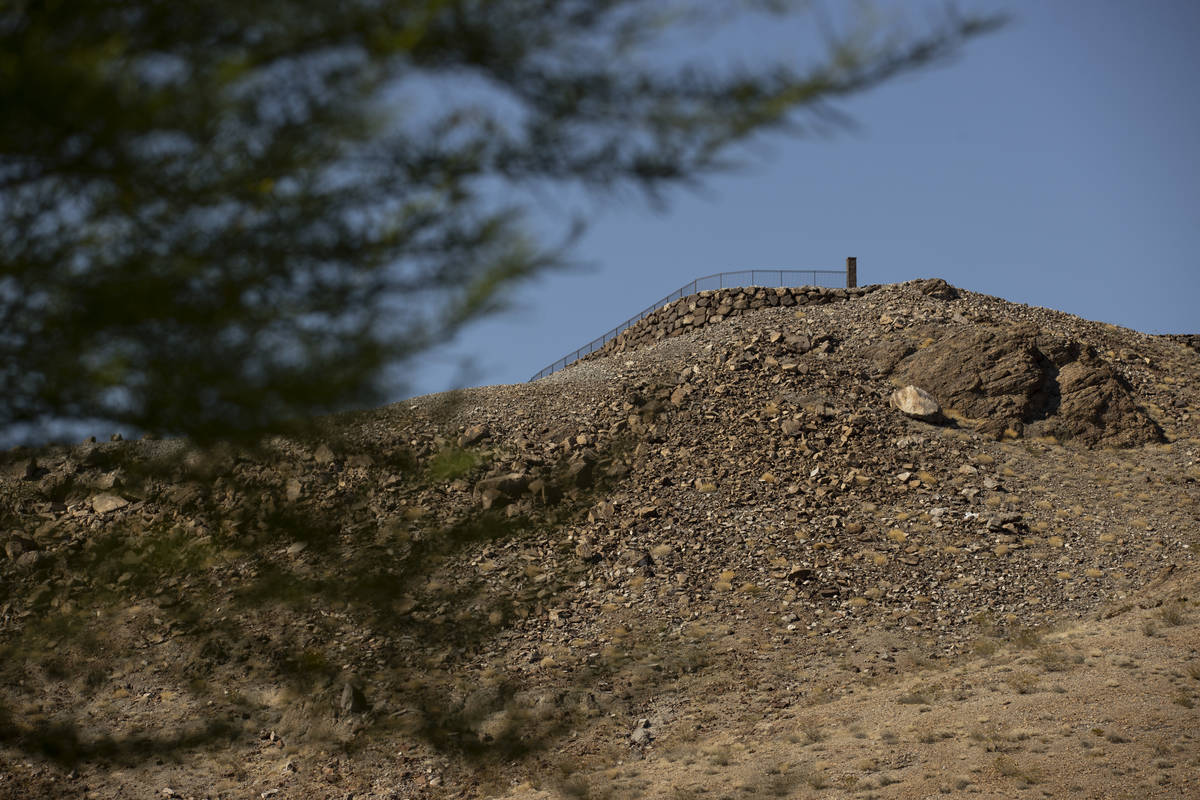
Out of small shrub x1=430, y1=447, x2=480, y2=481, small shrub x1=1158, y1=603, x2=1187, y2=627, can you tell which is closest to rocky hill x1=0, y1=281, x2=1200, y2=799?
small shrub x1=430, y1=447, x2=480, y2=481

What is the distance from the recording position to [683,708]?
1588 centimetres

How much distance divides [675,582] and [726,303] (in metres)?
14.8

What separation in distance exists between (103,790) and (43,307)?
45.5 ft

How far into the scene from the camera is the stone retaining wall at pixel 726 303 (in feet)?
108

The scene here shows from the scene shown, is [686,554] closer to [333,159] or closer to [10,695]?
[10,695]

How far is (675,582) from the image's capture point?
2006 cm

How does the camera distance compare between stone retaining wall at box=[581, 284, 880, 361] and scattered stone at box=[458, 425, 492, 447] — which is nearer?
scattered stone at box=[458, 425, 492, 447]

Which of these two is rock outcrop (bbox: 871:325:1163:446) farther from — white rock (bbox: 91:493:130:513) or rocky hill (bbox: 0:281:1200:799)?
white rock (bbox: 91:493:130:513)

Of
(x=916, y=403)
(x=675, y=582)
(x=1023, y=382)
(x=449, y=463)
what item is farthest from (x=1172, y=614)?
(x=449, y=463)

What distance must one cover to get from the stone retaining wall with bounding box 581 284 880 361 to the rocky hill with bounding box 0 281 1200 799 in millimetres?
163

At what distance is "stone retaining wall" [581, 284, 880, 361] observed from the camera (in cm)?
3291

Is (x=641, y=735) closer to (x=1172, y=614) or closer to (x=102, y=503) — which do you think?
(x=1172, y=614)

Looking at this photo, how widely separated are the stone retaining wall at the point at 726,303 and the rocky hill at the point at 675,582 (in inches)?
6.4

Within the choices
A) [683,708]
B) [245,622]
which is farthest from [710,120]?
[683,708]
